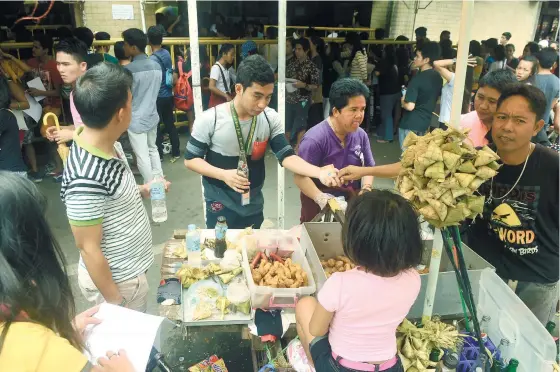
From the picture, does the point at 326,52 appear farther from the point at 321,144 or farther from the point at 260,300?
the point at 260,300

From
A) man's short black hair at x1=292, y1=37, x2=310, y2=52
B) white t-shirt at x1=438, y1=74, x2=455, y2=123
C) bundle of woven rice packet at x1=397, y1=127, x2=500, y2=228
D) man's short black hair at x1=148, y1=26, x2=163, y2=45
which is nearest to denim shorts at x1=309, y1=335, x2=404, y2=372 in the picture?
bundle of woven rice packet at x1=397, y1=127, x2=500, y2=228

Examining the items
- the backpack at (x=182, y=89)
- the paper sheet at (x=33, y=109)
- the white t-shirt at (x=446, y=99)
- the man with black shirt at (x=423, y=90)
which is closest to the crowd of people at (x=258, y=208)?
the paper sheet at (x=33, y=109)

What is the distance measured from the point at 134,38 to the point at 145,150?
Result: 1.37 metres

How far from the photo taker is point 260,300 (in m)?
2.09

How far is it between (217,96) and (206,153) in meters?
3.57

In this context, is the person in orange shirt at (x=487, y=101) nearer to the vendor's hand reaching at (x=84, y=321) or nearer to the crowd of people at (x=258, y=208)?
the crowd of people at (x=258, y=208)

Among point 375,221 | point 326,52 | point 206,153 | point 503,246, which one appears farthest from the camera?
point 326,52

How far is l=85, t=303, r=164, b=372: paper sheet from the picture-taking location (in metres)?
1.62

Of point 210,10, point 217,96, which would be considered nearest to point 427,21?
point 210,10

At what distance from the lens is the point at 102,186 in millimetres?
1887

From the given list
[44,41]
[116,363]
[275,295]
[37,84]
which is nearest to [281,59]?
[275,295]

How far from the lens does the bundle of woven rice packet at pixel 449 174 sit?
147 centimetres

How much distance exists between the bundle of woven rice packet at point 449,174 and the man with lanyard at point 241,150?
3.60ft

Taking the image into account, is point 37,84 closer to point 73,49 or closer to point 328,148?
point 73,49
